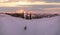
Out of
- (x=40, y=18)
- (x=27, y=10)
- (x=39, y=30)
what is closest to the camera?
(x=39, y=30)

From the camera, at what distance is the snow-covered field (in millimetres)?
1265

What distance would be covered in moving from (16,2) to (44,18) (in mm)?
381

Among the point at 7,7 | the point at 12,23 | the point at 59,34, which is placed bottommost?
the point at 59,34

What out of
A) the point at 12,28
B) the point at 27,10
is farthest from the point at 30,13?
the point at 12,28

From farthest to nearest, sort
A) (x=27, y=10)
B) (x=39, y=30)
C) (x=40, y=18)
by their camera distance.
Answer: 1. (x=27, y=10)
2. (x=40, y=18)
3. (x=39, y=30)

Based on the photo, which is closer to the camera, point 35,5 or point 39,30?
point 39,30

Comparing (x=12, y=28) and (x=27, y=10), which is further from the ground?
(x=27, y=10)

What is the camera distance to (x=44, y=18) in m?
1.36

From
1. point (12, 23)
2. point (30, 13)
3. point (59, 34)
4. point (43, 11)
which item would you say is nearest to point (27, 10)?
point (30, 13)

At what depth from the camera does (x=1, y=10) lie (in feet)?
4.99

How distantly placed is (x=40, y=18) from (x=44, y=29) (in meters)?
0.17

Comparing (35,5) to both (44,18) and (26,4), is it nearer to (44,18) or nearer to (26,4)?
(26,4)

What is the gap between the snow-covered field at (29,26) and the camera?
1.26 meters

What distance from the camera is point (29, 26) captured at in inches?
50.6
